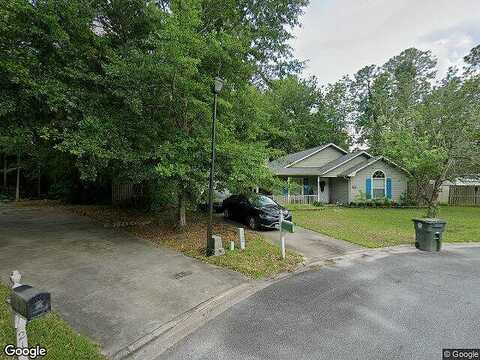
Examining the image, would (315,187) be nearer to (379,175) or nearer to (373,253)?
(379,175)

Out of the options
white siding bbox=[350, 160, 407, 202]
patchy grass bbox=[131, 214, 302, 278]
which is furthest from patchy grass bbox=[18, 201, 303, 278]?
white siding bbox=[350, 160, 407, 202]

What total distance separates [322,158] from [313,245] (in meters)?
16.9

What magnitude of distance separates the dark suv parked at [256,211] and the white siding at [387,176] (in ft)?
37.5

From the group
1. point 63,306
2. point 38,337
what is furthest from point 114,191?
point 38,337

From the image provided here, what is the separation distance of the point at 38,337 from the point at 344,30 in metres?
17.1

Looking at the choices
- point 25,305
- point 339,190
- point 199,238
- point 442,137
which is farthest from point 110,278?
point 339,190

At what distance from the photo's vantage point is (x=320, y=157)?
2539cm

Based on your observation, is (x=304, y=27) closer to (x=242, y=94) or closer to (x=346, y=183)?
(x=242, y=94)

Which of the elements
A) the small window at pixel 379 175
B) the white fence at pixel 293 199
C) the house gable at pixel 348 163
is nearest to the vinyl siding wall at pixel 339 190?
the house gable at pixel 348 163

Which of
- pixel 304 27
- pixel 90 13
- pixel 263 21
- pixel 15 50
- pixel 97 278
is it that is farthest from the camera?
pixel 304 27

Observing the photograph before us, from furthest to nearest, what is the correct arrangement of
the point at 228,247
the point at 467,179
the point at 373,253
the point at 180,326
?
the point at 467,179
the point at 373,253
the point at 228,247
the point at 180,326

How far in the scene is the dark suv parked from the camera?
11758 mm

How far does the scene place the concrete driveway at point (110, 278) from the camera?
453 cm

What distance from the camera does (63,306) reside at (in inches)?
193
